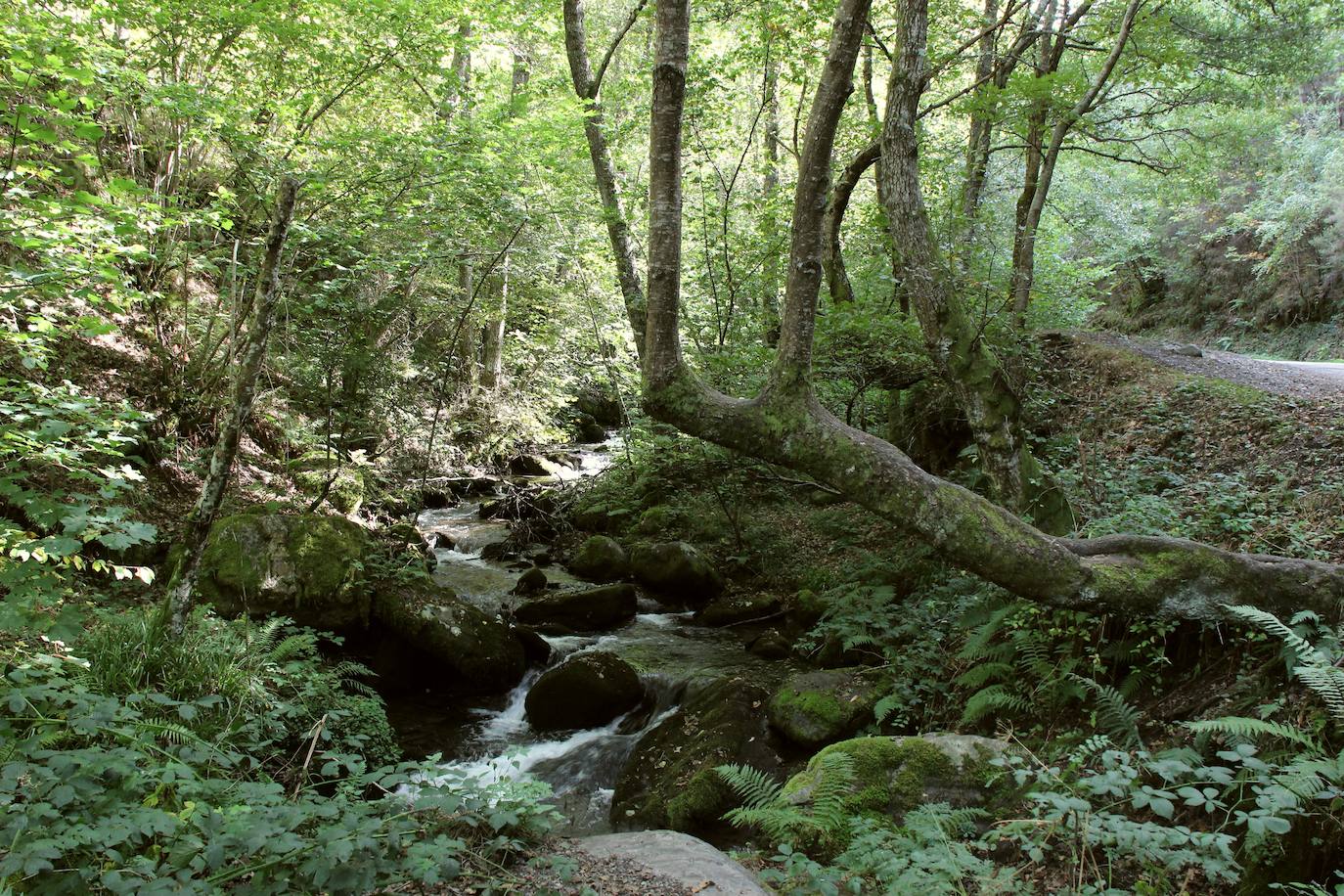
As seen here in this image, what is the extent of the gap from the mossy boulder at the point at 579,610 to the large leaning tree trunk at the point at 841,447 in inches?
204

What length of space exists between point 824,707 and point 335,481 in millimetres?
8040

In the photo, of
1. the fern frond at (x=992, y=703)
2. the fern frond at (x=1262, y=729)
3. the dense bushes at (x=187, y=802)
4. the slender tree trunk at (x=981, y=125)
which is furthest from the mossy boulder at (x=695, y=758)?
the slender tree trunk at (x=981, y=125)

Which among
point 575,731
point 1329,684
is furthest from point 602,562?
point 1329,684

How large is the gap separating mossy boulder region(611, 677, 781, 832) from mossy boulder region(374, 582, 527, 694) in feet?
7.00

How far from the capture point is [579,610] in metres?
9.98

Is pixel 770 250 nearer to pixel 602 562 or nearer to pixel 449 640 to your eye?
pixel 602 562

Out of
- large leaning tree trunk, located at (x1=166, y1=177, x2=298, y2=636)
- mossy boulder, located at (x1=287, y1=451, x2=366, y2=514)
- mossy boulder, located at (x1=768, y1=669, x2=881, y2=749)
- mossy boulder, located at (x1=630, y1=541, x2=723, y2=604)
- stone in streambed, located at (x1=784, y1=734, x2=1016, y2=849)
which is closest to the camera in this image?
stone in streambed, located at (x1=784, y1=734, x2=1016, y2=849)

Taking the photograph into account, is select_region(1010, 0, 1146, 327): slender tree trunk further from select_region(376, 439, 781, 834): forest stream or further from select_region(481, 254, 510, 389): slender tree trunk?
select_region(481, 254, 510, 389): slender tree trunk

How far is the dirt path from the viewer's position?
9969mm

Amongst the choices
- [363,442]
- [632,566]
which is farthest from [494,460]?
[632,566]

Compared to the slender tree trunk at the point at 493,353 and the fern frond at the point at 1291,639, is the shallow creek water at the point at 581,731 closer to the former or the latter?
the fern frond at the point at 1291,639

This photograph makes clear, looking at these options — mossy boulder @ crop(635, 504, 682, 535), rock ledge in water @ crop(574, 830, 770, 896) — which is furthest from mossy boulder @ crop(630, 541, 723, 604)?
rock ledge in water @ crop(574, 830, 770, 896)

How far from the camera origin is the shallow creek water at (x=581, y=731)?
6.79 meters

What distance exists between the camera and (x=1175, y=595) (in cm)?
463
